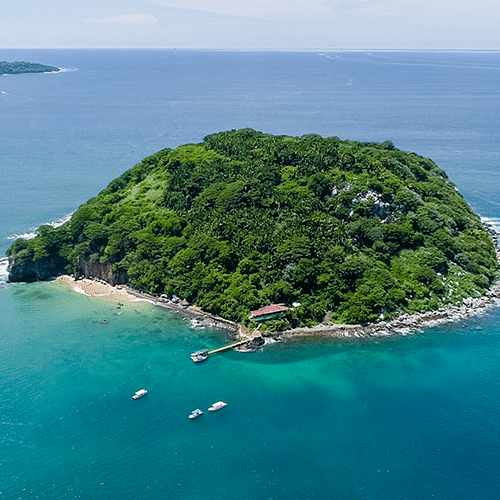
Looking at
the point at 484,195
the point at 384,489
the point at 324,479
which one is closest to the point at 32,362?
the point at 324,479

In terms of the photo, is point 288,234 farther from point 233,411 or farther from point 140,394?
point 140,394

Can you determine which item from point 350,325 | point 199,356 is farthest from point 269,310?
point 199,356

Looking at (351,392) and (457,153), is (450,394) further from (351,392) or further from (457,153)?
(457,153)

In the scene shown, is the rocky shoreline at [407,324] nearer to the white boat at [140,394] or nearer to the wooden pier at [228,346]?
the wooden pier at [228,346]

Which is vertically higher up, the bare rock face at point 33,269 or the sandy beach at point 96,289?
the bare rock face at point 33,269

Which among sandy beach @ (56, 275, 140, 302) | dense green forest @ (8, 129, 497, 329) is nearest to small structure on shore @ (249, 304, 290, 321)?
dense green forest @ (8, 129, 497, 329)

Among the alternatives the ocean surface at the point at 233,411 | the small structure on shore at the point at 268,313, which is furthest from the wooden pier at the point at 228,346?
the small structure on shore at the point at 268,313

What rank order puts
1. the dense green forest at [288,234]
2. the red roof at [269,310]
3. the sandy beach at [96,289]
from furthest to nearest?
the sandy beach at [96,289] < the dense green forest at [288,234] < the red roof at [269,310]

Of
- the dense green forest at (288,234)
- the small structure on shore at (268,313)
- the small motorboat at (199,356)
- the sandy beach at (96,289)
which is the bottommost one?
the small motorboat at (199,356)
